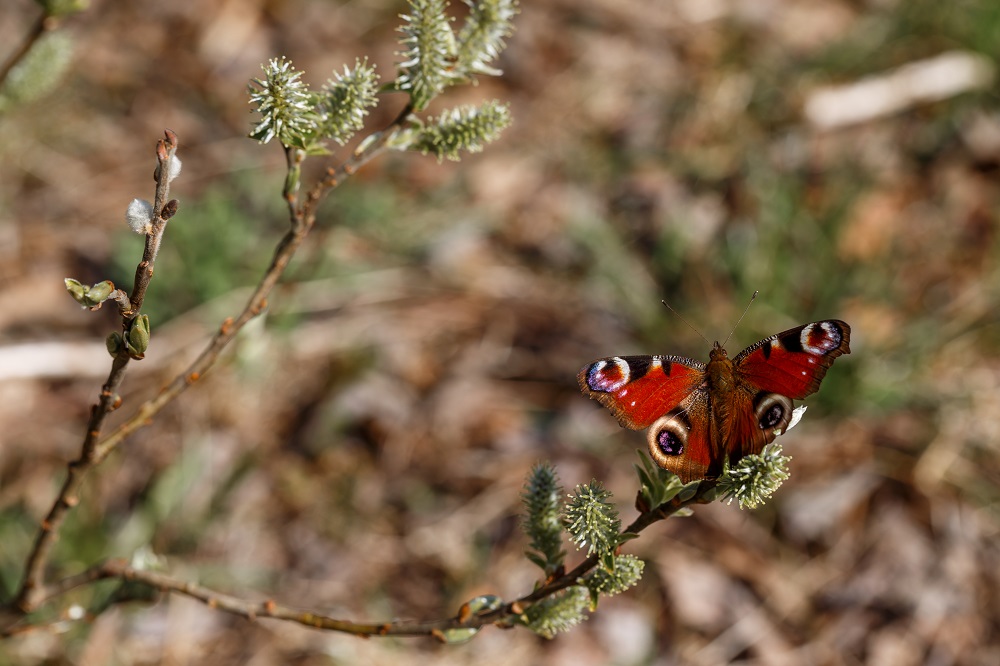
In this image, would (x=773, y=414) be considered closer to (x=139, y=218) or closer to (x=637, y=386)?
(x=637, y=386)

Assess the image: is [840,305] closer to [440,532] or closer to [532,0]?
[440,532]

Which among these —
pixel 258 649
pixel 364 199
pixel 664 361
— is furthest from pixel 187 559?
pixel 664 361

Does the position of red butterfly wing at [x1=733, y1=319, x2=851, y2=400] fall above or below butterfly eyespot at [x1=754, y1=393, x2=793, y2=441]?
above

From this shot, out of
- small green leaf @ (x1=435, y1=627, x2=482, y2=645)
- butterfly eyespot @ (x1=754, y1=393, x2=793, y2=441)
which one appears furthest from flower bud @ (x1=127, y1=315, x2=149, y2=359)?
butterfly eyespot @ (x1=754, y1=393, x2=793, y2=441)

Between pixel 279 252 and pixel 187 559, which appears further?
pixel 187 559

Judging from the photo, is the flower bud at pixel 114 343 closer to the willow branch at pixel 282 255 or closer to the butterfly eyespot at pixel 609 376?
the willow branch at pixel 282 255

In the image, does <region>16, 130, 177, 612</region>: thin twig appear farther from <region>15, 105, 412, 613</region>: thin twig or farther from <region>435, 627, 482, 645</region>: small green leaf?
<region>435, 627, 482, 645</region>: small green leaf
